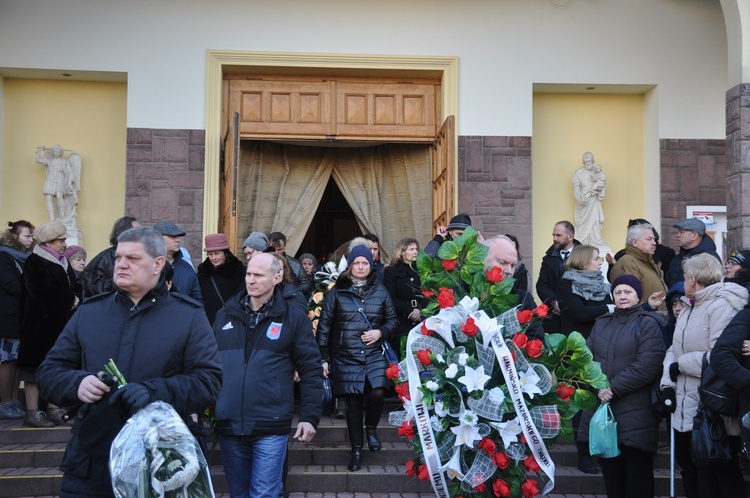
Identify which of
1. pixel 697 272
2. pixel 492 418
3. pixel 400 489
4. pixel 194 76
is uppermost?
pixel 194 76

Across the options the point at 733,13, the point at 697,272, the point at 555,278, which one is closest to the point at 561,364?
the point at 697,272

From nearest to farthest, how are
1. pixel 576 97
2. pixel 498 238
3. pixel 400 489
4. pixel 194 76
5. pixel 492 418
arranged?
pixel 492 418 < pixel 498 238 < pixel 400 489 < pixel 194 76 < pixel 576 97

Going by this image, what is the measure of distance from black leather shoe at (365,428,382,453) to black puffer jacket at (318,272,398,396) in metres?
0.48

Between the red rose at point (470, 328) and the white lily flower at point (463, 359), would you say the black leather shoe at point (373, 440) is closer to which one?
the white lily flower at point (463, 359)

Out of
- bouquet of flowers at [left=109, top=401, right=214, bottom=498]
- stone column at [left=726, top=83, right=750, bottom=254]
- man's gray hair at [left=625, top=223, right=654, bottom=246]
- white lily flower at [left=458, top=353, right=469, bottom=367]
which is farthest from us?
stone column at [left=726, top=83, right=750, bottom=254]

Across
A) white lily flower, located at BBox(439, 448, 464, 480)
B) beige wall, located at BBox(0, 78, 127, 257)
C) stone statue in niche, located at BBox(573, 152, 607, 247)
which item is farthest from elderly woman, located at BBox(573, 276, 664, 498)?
beige wall, located at BBox(0, 78, 127, 257)

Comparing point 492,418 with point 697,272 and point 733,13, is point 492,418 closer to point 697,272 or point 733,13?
point 697,272

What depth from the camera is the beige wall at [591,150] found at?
1163 cm

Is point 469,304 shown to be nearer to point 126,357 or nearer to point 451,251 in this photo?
point 451,251

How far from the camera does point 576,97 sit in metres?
11.8

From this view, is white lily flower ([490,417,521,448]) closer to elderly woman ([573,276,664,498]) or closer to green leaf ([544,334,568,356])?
green leaf ([544,334,568,356])

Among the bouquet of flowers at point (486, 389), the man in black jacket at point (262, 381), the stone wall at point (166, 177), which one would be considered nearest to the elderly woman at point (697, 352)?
the bouquet of flowers at point (486, 389)

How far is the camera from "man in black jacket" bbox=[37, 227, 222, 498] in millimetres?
3463

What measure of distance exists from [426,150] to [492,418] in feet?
25.4
